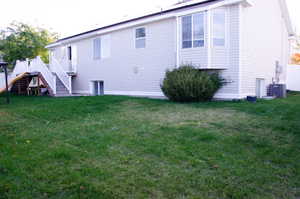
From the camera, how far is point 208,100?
11.4 meters

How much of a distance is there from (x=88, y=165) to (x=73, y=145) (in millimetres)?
1163

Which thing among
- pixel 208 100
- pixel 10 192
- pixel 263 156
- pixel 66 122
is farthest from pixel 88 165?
pixel 208 100

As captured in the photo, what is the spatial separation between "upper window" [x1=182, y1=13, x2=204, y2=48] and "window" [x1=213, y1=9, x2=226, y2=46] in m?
0.54

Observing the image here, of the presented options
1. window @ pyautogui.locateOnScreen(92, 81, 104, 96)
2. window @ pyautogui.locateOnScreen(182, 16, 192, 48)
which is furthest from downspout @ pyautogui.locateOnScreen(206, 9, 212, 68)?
window @ pyautogui.locateOnScreen(92, 81, 104, 96)

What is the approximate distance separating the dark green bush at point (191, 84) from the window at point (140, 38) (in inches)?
140

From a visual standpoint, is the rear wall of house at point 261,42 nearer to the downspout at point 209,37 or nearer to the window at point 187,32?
the downspout at point 209,37

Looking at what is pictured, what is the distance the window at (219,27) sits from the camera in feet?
36.6

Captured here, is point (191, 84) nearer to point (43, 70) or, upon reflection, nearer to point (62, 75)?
point (62, 75)

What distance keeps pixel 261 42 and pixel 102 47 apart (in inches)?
365

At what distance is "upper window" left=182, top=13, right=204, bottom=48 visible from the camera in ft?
37.0

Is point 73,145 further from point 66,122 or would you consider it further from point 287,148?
point 287,148

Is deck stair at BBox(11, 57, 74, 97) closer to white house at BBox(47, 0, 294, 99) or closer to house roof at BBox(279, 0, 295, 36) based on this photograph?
white house at BBox(47, 0, 294, 99)

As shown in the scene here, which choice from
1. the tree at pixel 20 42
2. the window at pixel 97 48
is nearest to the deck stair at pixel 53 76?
the window at pixel 97 48

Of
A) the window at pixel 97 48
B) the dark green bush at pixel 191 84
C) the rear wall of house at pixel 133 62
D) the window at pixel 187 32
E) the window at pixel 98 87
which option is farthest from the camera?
the window at pixel 98 87
